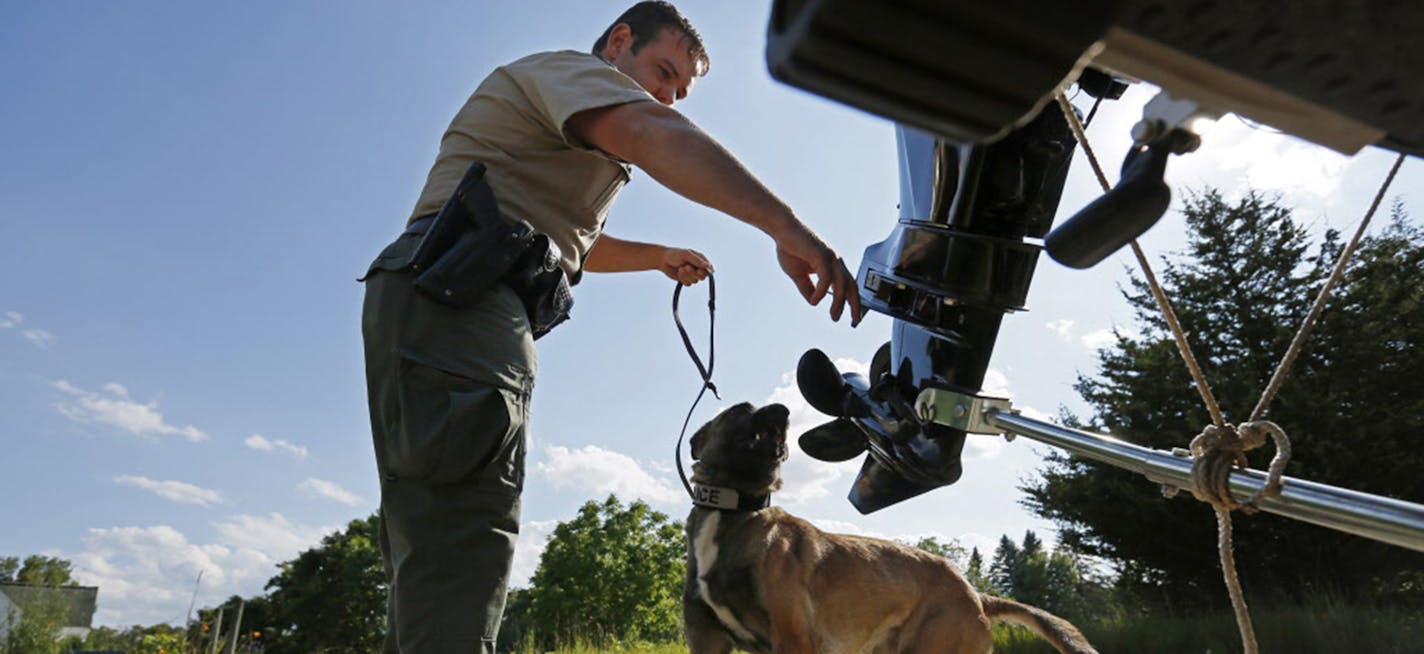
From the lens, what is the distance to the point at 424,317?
2.09 meters

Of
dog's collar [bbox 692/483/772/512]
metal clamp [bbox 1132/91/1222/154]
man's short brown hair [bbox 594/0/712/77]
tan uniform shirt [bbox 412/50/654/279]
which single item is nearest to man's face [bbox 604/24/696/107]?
man's short brown hair [bbox 594/0/712/77]

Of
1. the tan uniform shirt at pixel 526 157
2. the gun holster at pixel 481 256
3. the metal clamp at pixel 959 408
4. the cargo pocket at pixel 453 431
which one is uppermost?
the tan uniform shirt at pixel 526 157

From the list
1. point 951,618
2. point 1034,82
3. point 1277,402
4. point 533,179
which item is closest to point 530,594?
point 1277,402

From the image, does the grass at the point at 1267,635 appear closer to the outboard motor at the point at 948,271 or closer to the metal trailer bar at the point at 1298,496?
the outboard motor at the point at 948,271

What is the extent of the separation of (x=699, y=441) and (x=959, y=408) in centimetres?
313

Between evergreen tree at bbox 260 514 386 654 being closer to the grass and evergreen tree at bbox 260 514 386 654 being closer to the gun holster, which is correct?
the grass

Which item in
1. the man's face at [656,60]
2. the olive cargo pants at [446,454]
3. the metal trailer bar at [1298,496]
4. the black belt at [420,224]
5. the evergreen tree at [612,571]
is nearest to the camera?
the metal trailer bar at [1298,496]

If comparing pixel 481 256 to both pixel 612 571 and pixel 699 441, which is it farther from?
pixel 612 571

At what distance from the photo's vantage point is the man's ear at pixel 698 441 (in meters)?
4.61

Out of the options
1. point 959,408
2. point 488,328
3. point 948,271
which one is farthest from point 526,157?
point 959,408

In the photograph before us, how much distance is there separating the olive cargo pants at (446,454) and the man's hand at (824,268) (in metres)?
0.77

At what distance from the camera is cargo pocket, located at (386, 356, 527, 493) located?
1.95 meters

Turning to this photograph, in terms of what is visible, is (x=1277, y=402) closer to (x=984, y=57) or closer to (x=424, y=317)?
(x=424, y=317)

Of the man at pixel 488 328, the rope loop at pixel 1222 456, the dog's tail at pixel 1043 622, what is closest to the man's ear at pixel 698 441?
the dog's tail at pixel 1043 622
